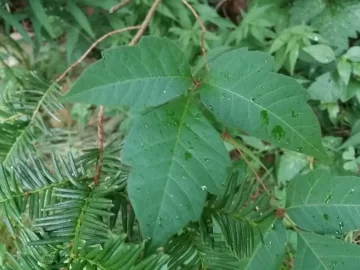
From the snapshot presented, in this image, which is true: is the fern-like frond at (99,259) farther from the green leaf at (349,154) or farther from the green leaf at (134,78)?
the green leaf at (349,154)

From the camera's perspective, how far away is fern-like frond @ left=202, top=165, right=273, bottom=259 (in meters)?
0.60

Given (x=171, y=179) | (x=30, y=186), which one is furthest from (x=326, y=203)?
(x=30, y=186)

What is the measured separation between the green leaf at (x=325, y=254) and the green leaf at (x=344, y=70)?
0.80 m

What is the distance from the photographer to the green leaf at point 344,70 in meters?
1.29

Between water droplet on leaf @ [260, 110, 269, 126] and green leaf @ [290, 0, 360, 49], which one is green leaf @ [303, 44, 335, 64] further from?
water droplet on leaf @ [260, 110, 269, 126]

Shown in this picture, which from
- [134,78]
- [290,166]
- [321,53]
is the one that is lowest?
[290,166]

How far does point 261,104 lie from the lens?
533mm

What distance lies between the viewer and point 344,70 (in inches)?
51.0

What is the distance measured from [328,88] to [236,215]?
837 mm

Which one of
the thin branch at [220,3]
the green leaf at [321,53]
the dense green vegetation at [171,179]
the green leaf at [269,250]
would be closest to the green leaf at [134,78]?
the dense green vegetation at [171,179]

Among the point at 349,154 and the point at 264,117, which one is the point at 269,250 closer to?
the point at 264,117

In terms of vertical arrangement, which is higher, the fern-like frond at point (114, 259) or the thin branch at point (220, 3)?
the fern-like frond at point (114, 259)

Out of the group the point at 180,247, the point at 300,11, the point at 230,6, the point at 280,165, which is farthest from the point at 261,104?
the point at 230,6

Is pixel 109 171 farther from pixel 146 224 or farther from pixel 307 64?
pixel 307 64
